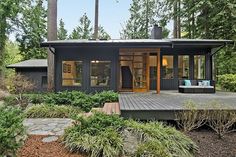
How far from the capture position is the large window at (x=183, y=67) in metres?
13.6

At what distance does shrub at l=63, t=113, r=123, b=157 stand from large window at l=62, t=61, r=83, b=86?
6.57 m

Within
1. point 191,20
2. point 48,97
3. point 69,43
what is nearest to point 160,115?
point 48,97

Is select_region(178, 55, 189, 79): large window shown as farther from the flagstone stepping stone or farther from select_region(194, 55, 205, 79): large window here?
the flagstone stepping stone

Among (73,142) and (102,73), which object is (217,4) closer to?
(102,73)

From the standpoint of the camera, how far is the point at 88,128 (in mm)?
4930

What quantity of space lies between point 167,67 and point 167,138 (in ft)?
30.2

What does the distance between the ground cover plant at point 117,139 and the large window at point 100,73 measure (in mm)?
6306

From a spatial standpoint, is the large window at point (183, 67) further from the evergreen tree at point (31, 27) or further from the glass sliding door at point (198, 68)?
the evergreen tree at point (31, 27)

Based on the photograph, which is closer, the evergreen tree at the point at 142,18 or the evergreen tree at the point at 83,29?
the evergreen tree at the point at 142,18

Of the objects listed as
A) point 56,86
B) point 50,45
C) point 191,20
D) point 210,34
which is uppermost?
point 191,20

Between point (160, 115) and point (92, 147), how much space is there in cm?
242

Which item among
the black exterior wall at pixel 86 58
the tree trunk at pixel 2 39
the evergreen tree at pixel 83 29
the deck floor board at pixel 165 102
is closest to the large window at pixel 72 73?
the black exterior wall at pixel 86 58

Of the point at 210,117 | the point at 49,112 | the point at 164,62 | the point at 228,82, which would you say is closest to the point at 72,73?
the point at 49,112

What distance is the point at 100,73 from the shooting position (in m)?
11.7
